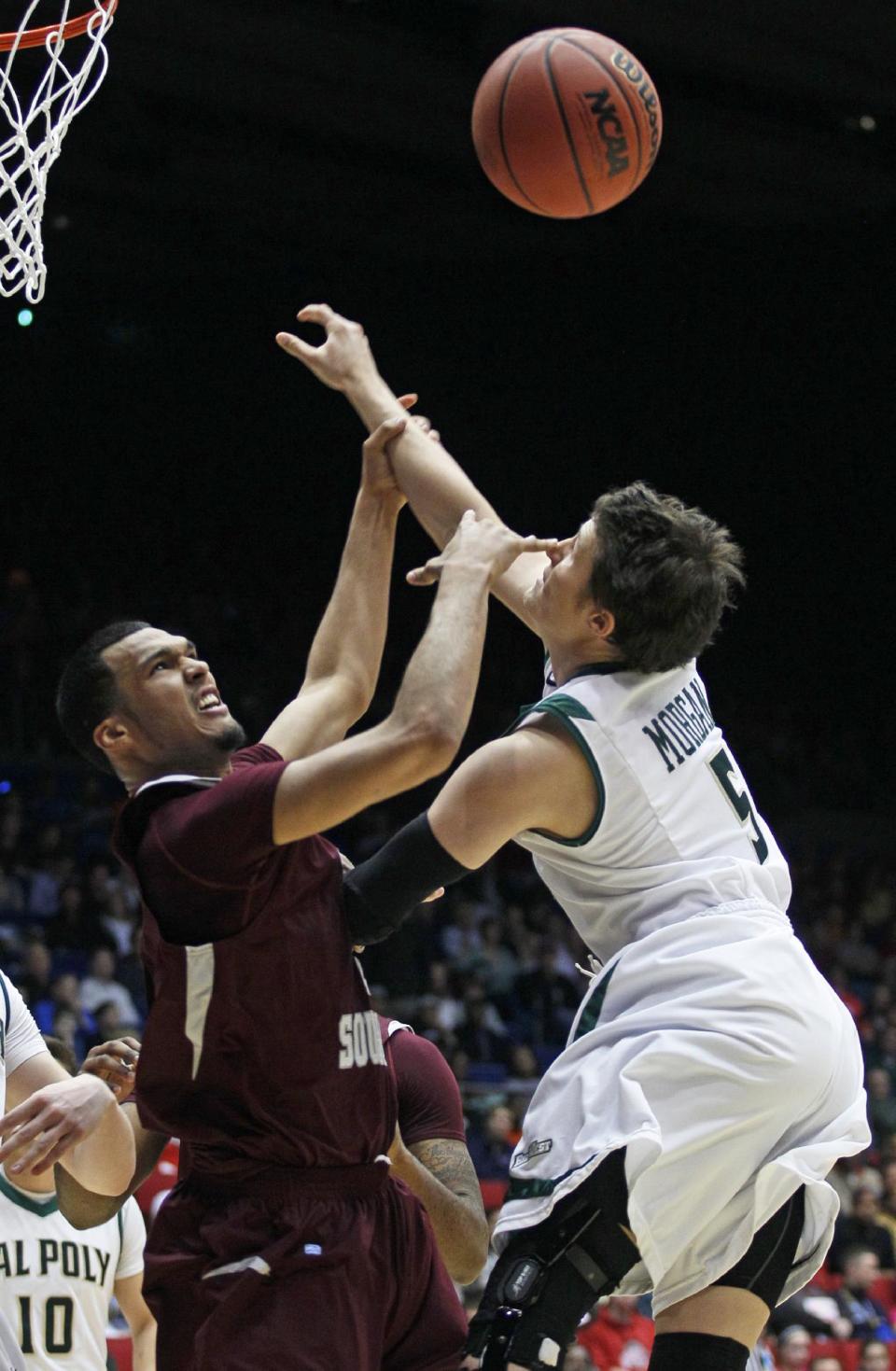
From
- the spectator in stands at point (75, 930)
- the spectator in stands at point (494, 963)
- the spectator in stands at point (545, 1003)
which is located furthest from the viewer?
the spectator in stands at point (494, 963)

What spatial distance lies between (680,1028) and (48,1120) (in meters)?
1.02

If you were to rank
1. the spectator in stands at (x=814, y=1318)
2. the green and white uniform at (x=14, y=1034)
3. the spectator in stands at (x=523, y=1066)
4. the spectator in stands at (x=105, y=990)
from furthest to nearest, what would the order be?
the spectator in stands at (x=523, y=1066) → the spectator in stands at (x=105, y=990) → the spectator in stands at (x=814, y=1318) → the green and white uniform at (x=14, y=1034)

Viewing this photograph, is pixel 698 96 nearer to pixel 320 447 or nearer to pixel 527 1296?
pixel 320 447

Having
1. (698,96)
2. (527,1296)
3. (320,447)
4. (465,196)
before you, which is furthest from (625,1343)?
(320,447)

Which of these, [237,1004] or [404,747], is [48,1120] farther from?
[404,747]

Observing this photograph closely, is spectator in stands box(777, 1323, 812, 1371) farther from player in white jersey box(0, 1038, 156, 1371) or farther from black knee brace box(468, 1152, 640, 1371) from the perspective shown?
black knee brace box(468, 1152, 640, 1371)

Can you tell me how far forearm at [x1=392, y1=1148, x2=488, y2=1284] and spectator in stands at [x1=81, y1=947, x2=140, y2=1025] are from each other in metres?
6.49

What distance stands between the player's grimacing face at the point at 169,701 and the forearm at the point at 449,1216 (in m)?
0.89

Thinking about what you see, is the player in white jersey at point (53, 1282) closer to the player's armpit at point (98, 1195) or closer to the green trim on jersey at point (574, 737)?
the player's armpit at point (98, 1195)

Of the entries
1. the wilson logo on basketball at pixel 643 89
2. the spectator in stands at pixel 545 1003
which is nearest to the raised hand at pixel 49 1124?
the wilson logo on basketball at pixel 643 89

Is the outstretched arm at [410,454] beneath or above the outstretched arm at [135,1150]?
above

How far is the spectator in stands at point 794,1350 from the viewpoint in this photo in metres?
8.73

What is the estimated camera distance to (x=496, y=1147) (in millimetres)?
9711

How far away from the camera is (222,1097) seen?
287 cm
